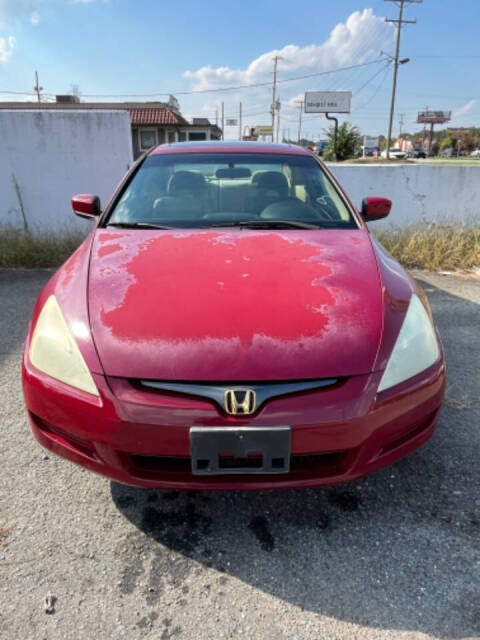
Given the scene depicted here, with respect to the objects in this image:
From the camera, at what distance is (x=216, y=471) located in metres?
1.47

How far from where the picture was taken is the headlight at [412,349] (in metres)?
1.56

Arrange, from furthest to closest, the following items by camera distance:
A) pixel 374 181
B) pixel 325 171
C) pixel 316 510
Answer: pixel 374 181
pixel 325 171
pixel 316 510

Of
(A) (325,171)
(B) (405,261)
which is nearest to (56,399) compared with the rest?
(A) (325,171)

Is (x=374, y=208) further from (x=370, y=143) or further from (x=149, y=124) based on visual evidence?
(x=370, y=143)

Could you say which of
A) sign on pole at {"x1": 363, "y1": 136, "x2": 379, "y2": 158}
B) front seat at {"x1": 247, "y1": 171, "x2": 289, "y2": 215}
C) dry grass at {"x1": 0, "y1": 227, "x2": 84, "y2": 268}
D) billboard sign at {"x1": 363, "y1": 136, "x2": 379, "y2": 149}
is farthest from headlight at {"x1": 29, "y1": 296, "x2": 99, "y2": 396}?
billboard sign at {"x1": 363, "y1": 136, "x2": 379, "y2": 149}

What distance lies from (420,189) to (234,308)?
523 centimetres

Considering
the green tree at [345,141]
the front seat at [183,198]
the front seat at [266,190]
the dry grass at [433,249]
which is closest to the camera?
the front seat at [183,198]

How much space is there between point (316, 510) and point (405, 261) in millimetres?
4362

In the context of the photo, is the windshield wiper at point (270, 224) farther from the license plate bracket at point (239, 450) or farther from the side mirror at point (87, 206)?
the license plate bracket at point (239, 450)

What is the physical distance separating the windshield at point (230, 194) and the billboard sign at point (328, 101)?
116 ft

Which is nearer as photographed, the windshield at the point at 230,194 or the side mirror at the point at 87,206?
the windshield at the point at 230,194

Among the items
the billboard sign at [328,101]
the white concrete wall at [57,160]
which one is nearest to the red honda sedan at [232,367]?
the white concrete wall at [57,160]

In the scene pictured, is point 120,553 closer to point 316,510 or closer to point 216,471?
point 216,471

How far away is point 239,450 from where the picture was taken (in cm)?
143
